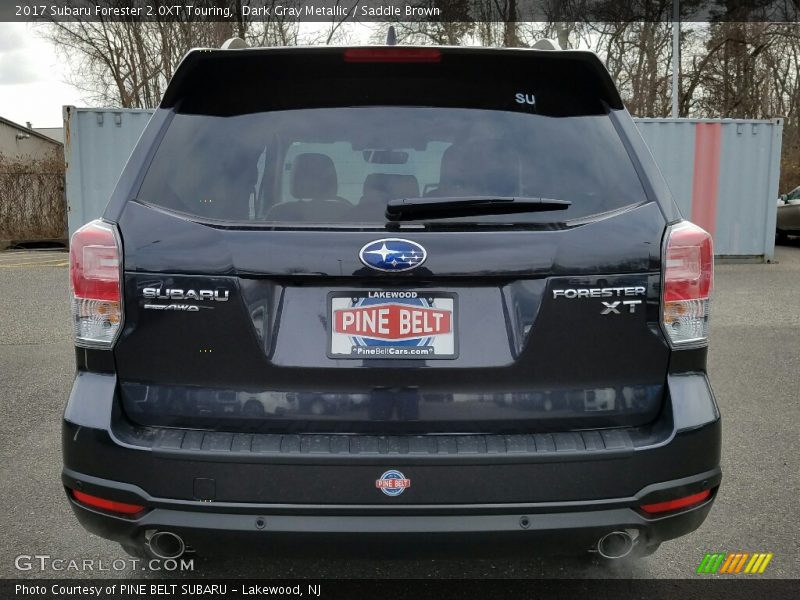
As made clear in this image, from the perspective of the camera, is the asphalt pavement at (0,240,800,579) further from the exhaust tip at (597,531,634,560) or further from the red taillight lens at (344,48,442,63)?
the red taillight lens at (344,48,442,63)

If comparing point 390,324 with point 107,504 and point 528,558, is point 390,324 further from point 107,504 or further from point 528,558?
point 107,504

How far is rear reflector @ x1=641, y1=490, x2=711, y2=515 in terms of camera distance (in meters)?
2.01

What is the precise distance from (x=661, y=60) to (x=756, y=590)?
91.1 ft

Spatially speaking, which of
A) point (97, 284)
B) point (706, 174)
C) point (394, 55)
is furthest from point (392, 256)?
point (706, 174)

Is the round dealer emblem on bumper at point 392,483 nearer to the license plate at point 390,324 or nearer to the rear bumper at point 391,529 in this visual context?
the rear bumper at point 391,529

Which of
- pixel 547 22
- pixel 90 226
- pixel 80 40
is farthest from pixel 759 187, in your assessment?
pixel 80 40

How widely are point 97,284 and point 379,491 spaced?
0.98 meters

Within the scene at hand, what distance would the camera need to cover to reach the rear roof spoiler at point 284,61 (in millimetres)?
2232

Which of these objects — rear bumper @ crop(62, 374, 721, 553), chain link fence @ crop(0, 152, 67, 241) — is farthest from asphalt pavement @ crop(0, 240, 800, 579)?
chain link fence @ crop(0, 152, 67, 241)

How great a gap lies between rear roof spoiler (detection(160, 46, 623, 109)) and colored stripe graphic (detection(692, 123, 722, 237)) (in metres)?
→ 13.0

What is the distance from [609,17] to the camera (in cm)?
2603

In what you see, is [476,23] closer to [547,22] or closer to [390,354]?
[547,22]

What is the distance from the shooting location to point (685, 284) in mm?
2057

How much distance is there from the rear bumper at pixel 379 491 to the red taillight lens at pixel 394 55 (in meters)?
1.17
